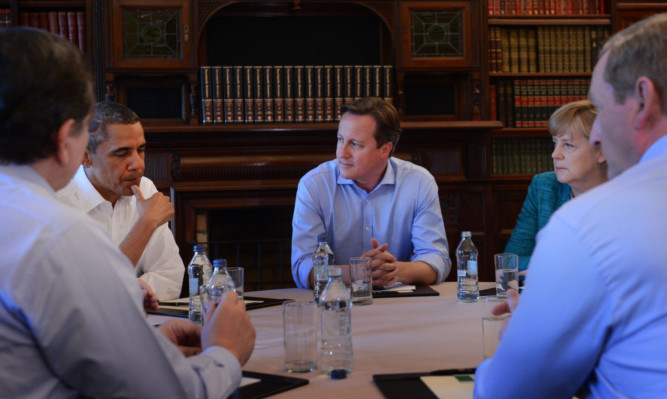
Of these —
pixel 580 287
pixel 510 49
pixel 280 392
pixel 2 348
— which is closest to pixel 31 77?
pixel 2 348

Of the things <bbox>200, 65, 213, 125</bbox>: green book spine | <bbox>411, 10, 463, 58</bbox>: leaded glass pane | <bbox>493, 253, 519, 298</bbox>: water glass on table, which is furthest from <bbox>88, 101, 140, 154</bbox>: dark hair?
<bbox>411, 10, 463, 58</bbox>: leaded glass pane

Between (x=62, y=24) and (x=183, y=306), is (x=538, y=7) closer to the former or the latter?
(x=62, y=24)

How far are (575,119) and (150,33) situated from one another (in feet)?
8.53

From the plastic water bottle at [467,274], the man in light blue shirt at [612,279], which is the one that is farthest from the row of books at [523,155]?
the man in light blue shirt at [612,279]

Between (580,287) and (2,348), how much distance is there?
709 millimetres

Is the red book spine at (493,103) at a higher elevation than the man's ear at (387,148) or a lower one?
higher

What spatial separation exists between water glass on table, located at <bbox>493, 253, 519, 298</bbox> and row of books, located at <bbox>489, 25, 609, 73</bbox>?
2754 millimetres

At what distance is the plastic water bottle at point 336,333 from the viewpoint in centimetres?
126

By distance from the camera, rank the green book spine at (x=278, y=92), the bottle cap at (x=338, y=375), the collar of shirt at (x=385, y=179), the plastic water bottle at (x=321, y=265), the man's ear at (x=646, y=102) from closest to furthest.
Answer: the man's ear at (x=646, y=102) → the bottle cap at (x=338, y=375) → the plastic water bottle at (x=321, y=265) → the collar of shirt at (x=385, y=179) → the green book spine at (x=278, y=92)

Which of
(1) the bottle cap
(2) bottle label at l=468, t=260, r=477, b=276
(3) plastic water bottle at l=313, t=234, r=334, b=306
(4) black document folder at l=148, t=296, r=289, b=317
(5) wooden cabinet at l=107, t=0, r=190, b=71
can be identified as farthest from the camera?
(5) wooden cabinet at l=107, t=0, r=190, b=71

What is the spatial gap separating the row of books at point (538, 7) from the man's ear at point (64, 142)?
3841 millimetres

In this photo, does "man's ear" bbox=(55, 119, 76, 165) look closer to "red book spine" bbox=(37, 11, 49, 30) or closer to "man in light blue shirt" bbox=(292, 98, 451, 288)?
"man in light blue shirt" bbox=(292, 98, 451, 288)

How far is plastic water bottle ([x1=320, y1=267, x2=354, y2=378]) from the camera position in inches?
49.7

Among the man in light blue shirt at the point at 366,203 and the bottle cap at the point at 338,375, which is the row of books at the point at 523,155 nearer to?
the man in light blue shirt at the point at 366,203
